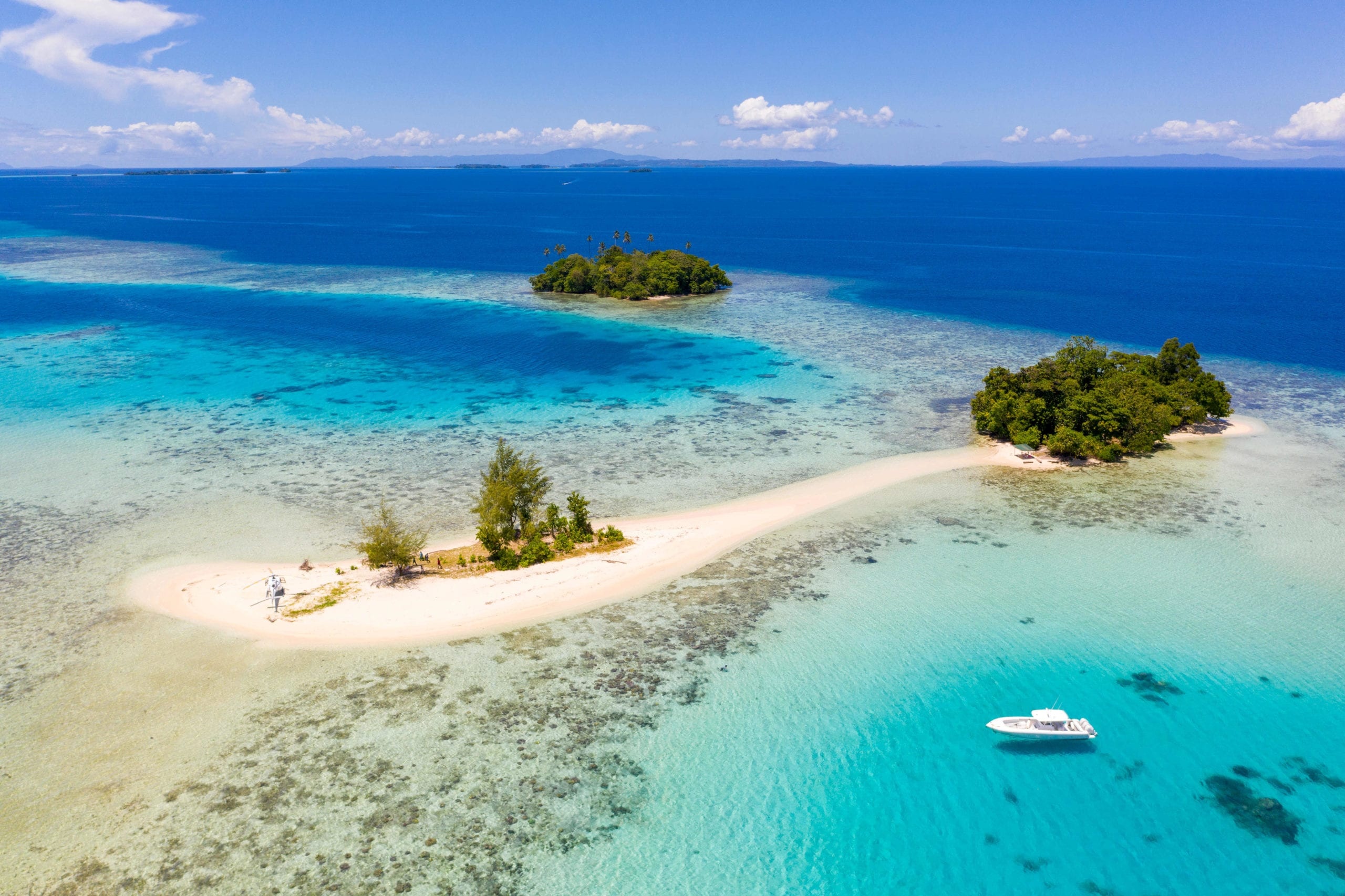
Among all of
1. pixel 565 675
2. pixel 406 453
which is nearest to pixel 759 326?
pixel 406 453

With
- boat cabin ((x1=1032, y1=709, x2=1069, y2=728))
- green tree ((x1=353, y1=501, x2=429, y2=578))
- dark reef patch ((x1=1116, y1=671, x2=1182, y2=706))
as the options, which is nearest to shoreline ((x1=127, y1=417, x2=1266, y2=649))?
green tree ((x1=353, y1=501, x2=429, y2=578))

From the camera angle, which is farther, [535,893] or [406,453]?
[406,453]

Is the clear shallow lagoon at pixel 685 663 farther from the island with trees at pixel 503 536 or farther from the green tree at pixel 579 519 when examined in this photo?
the green tree at pixel 579 519

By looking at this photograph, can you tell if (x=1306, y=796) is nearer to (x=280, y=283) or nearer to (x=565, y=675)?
(x=565, y=675)

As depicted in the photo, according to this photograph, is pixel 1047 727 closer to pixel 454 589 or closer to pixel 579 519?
pixel 579 519

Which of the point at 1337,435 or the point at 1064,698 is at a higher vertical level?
the point at 1337,435

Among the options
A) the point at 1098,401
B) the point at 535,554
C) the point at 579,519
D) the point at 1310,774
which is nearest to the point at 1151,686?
the point at 1310,774
